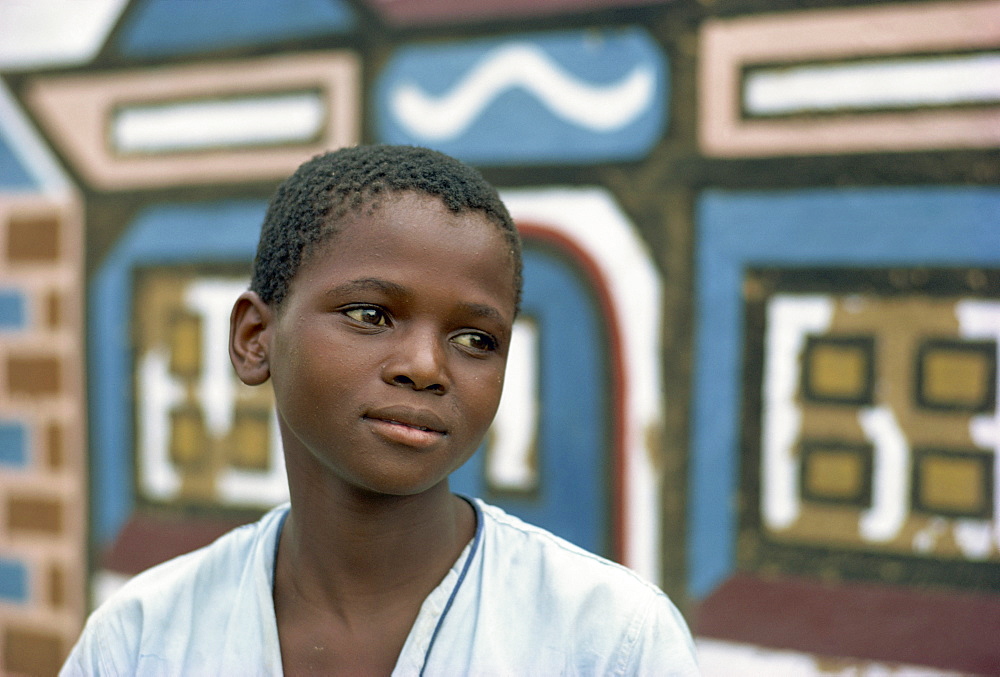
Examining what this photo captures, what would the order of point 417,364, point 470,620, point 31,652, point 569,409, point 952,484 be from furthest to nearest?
1. point 31,652
2. point 569,409
3. point 952,484
4. point 470,620
5. point 417,364

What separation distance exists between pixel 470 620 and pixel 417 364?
392 mm

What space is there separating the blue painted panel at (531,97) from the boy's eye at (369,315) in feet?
4.67

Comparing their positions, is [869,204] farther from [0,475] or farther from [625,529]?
[0,475]

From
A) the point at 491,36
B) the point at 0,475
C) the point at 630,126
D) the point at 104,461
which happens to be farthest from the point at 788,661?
the point at 0,475

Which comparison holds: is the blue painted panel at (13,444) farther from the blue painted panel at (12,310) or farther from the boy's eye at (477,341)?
the boy's eye at (477,341)

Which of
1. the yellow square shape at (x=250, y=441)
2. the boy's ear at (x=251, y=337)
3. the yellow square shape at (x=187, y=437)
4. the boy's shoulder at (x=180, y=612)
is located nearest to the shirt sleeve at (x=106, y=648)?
the boy's shoulder at (x=180, y=612)

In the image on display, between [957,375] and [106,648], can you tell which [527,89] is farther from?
[106,648]

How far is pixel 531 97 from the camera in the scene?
2.37 meters

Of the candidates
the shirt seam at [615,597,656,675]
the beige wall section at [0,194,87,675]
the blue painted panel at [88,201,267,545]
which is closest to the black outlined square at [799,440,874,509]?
the shirt seam at [615,597,656,675]

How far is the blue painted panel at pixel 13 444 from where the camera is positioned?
9.61ft

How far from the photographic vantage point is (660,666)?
108cm

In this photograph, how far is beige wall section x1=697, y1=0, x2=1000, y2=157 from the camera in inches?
78.4

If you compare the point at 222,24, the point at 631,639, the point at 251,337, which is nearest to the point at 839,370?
the point at 631,639

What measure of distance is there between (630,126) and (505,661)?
1625mm
